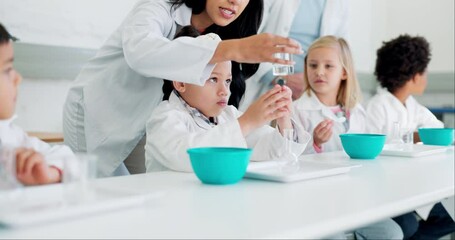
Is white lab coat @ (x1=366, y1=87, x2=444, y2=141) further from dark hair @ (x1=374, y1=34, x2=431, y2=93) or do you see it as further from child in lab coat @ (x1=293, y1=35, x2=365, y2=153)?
child in lab coat @ (x1=293, y1=35, x2=365, y2=153)

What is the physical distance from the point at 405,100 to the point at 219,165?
1.97 meters

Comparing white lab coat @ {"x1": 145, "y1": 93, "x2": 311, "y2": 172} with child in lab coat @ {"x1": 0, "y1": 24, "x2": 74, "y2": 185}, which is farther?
white lab coat @ {"x1": 145, "y1": 93, "x2": 311, "y2": 172}

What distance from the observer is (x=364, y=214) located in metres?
0.76

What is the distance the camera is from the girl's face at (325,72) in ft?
7.37

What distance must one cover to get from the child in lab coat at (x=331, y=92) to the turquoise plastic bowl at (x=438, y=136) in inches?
13.7

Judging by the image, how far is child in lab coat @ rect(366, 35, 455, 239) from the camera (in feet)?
7.02

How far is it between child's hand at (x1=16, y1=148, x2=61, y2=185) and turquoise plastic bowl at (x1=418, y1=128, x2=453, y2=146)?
1354 mm

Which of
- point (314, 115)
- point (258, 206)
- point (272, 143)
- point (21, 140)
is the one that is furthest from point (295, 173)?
point (314, 115)

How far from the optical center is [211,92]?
149cm

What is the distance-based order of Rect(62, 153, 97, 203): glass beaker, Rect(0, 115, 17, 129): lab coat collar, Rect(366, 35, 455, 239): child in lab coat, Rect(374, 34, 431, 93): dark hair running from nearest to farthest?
1. Rect(62, 153, 97, 203): glass beaker
2. Rect(0, 115, 17, 129): lab coat collar
3. Rect(366, 35, 455, 239): child in lab coat
4. Rect(374, 34, 431, 93): dark hair

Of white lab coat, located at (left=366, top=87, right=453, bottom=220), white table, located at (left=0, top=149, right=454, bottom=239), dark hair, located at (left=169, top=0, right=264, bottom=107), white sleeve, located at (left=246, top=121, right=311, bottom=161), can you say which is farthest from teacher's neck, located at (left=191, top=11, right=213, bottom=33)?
white lab coat, located at (left=366, top=87, right=453, bottom=220)

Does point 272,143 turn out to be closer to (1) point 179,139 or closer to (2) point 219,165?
(1) point 179,139

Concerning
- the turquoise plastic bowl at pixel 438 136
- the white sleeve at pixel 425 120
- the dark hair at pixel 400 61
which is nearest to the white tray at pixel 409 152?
the turquoise plastic bowl at pixel 438 136

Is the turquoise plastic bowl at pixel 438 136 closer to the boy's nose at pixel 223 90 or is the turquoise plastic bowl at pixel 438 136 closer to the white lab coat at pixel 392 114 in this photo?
the white lab coat at pixel 392 114
